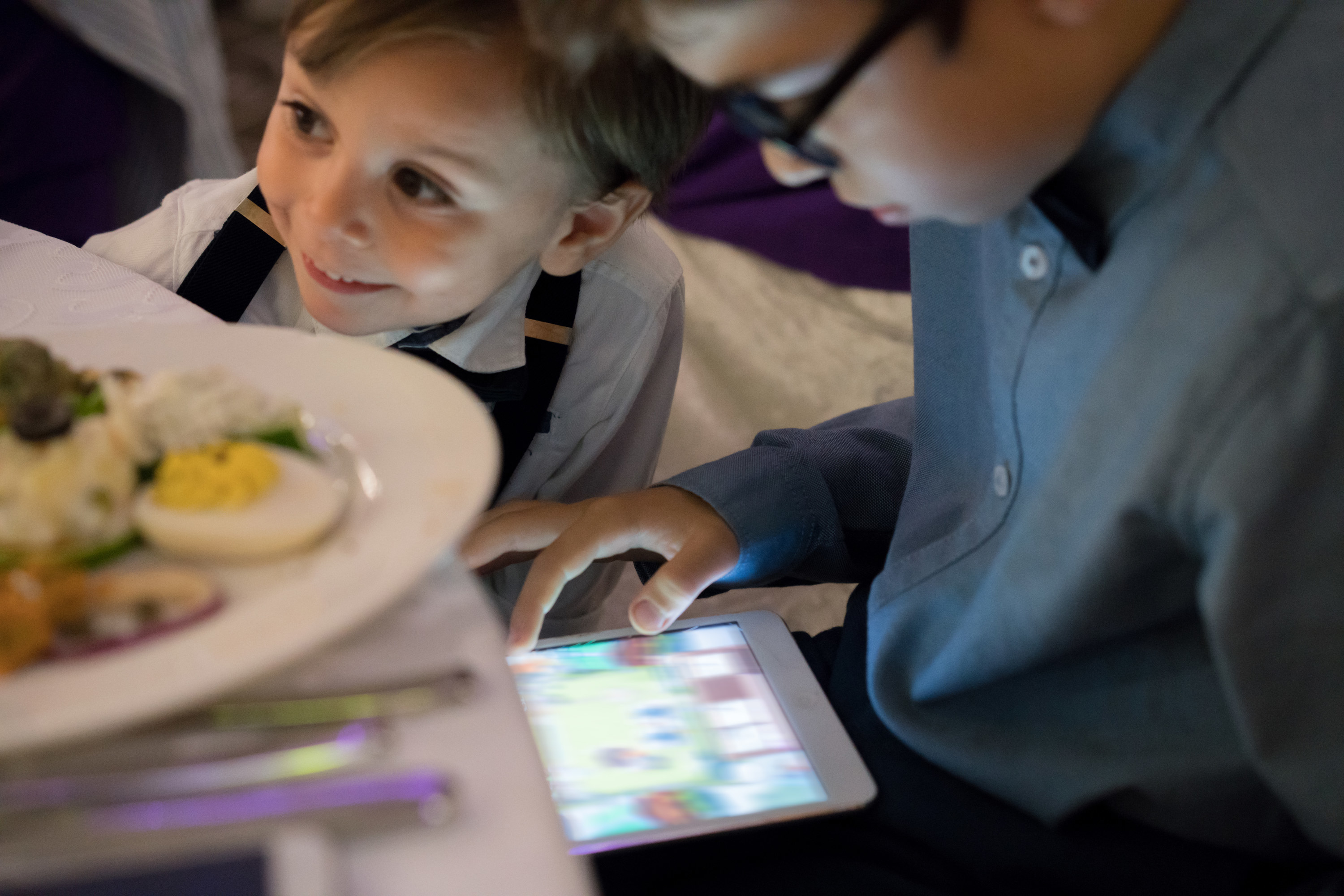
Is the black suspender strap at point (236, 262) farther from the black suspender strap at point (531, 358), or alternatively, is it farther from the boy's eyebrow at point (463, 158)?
the boy's eyebrow at point (463, 158)

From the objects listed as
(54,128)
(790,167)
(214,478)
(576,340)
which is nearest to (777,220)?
(576,340)

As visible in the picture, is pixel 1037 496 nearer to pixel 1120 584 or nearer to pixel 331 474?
pixel 1120 584

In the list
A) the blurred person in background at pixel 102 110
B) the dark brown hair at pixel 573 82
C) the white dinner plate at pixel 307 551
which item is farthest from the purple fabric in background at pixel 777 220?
the white dinner plate at pixel 307 551

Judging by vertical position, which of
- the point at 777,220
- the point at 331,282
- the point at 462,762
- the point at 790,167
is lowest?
the point at 777,220

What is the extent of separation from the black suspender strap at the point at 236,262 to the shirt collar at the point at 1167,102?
2.08 feet

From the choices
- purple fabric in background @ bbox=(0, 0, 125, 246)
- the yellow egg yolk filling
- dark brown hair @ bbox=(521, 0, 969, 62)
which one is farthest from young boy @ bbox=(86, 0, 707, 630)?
purple fabric in background @ bbox=(0, 0, 125, 246)

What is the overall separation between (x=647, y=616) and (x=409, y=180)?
34cm

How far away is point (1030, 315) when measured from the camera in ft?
1.82

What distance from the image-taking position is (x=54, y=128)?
4.00 ft

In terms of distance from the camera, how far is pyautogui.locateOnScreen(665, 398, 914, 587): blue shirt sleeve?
0.74m

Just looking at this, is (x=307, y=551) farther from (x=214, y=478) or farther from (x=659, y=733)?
(x=659, y=733)

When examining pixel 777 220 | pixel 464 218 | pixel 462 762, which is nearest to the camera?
pixel 462 762

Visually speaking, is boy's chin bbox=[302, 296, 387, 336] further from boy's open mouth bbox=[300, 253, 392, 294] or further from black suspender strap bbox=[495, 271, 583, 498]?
black suspender strap bbox=[495, 271, 583, 498]

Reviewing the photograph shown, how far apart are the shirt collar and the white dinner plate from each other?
1.06ft
